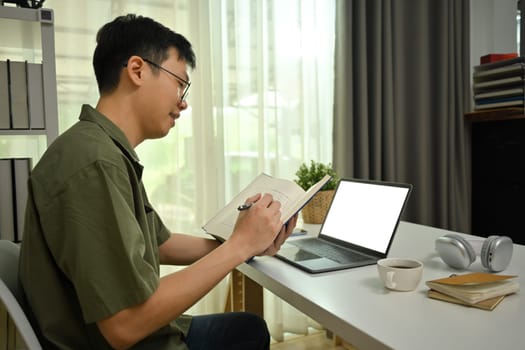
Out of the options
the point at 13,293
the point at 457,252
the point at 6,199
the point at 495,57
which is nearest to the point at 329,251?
the point at 457,252

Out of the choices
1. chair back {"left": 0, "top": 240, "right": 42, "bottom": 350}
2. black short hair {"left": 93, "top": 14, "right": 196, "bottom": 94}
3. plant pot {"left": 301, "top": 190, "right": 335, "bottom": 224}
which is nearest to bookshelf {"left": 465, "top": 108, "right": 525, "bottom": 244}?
plant pot {"left": 301, "top": 190, "right": 335, "bottom": 224}

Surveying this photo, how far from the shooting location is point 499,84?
8.54 ft

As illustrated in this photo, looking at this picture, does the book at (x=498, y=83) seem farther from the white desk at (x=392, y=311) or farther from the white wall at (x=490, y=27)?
the white desk at (x=392, y=311)

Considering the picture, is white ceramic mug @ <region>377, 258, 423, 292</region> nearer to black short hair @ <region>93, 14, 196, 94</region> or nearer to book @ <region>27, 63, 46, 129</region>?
black short hair @ <region>93, 14, 196, 94</region>

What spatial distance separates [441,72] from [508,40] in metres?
0.65

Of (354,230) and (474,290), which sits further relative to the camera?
(354,230)

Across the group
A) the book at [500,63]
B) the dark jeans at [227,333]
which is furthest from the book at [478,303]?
the book at [500,63]

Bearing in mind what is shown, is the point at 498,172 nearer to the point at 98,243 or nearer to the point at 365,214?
the point at 365,214

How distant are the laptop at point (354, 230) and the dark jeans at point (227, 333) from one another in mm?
205

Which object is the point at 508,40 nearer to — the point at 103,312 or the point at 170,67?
the point at 170,67

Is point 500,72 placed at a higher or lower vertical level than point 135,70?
higher

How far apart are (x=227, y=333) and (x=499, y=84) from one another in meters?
2.16

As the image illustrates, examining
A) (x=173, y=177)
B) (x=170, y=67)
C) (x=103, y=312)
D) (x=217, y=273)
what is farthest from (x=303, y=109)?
(x=103, y=312)

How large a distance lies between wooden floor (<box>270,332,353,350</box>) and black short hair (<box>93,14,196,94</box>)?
68.5 inches
